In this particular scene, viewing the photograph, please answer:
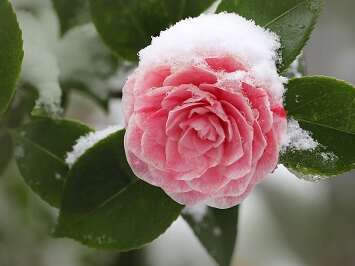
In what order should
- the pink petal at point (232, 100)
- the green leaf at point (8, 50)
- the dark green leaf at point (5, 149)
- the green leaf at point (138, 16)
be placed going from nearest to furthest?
the pink petal at point (232, 100) < the green leaf at point (8, 50) < the green leaf at point (138, 16) < the dark green leaf at point (5, 149)

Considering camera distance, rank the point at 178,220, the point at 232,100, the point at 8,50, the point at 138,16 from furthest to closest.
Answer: the point at 178,220 < the point at 138,16 < the point at 8,50 < the point at 232,100

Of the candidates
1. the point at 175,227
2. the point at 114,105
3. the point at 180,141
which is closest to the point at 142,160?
the point at 180,141

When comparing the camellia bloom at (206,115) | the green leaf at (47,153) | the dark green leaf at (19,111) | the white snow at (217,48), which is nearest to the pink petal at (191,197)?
the camellia bloom at (206,115)

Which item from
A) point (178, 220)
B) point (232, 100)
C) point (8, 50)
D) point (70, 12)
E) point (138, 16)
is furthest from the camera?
A: point (178, 220)

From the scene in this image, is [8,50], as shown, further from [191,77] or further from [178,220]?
[178,220]

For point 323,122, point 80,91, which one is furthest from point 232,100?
point 80,91

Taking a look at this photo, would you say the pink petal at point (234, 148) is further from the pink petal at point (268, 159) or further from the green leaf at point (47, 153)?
the green leaf at point (47, 153)

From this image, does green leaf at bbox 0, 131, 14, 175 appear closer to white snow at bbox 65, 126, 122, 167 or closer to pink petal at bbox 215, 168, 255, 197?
white snow at bbox 65, 126, 122, 167

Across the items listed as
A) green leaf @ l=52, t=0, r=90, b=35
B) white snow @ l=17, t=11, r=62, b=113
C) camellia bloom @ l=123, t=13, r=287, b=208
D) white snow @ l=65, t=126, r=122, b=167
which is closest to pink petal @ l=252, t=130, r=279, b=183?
camellia bloom @ l=123, t=13, r=287, b=208
